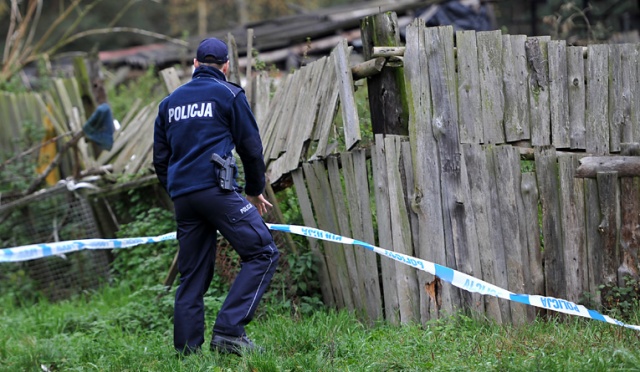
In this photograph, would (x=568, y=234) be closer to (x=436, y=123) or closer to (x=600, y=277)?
(x=600, y=277)

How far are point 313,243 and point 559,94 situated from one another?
2.30m

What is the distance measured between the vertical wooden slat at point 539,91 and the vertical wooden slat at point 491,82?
19 cm

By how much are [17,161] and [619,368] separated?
778 cm

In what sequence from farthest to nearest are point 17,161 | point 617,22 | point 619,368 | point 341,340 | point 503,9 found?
point 503,9 < point 617,22 < point 17,161 < point 341,340 < point 619,368

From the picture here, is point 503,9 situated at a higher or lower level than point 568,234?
higher

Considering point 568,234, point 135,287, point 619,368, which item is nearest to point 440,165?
point 568,234

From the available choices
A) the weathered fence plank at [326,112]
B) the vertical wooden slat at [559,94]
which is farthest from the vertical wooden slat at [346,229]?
the vertical wooden slat at [559,94]

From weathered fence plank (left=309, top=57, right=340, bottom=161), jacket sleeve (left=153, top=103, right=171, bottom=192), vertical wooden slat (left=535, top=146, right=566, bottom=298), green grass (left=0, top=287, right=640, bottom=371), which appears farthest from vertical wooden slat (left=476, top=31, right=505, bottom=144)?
jacket sleeve (left=153, top=103, right=171, bottom=192)

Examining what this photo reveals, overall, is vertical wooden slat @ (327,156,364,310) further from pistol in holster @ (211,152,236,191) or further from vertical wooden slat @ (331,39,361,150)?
pistol in holster @ (211,152,236,191)

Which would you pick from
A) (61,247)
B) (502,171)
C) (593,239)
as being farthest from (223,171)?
(593,239)

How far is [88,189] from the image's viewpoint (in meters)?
8.59

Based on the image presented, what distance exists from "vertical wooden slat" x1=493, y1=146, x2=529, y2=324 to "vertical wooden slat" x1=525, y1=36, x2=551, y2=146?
235 millimetres

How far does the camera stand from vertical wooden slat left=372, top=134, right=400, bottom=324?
5.70m

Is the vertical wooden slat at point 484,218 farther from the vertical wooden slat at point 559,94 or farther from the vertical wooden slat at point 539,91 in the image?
the vertical wooden slat at point 559,94
